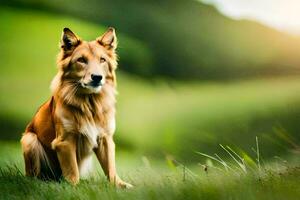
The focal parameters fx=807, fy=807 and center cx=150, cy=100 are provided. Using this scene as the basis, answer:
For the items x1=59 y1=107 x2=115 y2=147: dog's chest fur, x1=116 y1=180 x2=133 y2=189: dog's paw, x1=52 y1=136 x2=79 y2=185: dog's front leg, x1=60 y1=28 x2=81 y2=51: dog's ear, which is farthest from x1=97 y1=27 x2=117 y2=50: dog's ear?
x1=116 y1=180 x2=133 y2=189: dog's paw

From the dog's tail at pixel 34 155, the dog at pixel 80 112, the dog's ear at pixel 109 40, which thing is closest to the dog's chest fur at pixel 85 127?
the dog at pixel 80 112

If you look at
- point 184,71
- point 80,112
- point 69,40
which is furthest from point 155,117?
point 69,40

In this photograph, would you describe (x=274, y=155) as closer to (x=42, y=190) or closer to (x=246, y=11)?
(x=246, y=11)

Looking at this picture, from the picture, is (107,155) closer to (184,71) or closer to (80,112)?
(80,112)

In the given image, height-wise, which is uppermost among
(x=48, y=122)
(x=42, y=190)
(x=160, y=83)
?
(x=160, y=83)

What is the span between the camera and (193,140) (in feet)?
11.9

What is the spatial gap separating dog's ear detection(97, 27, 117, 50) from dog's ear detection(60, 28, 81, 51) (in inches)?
4.0

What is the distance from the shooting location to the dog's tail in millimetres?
3646

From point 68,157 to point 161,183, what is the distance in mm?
436

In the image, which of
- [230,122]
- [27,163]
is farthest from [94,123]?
[230,122]

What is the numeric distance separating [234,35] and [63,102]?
832 millimetres

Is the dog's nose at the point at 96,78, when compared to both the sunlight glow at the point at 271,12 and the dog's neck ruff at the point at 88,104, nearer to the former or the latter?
the dog's neck ruff at the point at 88,104

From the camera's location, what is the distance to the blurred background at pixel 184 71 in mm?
3633

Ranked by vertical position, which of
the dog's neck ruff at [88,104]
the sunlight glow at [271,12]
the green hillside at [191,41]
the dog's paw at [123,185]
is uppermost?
the sunlight glow at [271,12]
